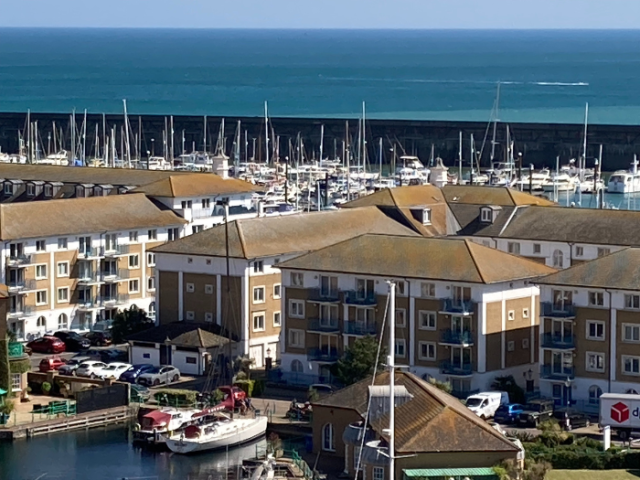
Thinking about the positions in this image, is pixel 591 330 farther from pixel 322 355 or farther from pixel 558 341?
pixel 322 355

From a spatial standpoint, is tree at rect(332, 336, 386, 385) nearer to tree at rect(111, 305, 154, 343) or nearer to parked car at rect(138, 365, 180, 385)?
parked car at rect(138, 365, 180, 385)

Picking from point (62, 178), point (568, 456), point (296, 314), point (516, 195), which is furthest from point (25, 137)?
point (568, 456)

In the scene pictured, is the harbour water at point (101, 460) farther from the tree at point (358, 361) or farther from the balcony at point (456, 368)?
the balcony at point (456, 368)

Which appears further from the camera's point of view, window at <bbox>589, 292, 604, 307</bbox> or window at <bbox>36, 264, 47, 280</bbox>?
window at <bbox>36, 264, 47, 280</bbox>

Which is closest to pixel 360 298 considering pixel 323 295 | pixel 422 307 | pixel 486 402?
pixel 323 295

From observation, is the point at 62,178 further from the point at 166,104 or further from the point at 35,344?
the point at 166,104

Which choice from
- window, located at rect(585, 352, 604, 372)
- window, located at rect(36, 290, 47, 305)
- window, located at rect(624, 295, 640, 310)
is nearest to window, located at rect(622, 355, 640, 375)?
window, located at rect(585, 352, 604, 372)

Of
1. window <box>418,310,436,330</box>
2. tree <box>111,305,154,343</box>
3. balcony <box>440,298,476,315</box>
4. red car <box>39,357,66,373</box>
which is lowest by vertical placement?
red car <box>39,357,66,373</box>

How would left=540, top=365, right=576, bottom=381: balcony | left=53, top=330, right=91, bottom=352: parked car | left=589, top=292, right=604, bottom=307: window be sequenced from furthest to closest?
left=53, top=330, right=91, bottom=352: parked car < left=540, top=365, right=576, bottom=381: balcony < left=589, top=292, right=604, bottom=307: window
